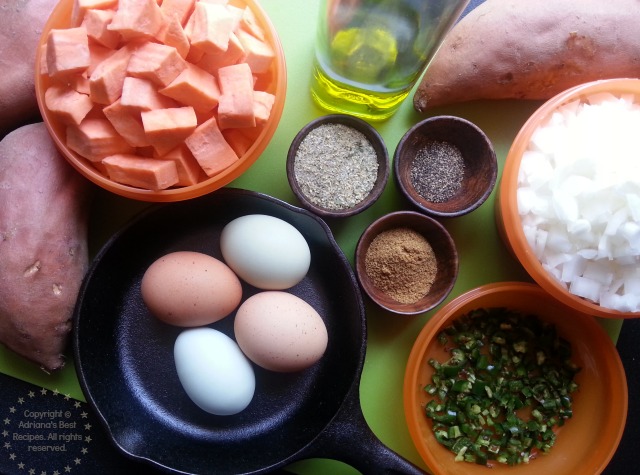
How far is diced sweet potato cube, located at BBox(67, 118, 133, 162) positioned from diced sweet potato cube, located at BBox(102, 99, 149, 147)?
2 cm

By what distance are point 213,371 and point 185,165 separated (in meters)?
0.37

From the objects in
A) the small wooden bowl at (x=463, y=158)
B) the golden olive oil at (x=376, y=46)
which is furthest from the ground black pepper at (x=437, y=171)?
the golden olive oil at (x=376, y=46)

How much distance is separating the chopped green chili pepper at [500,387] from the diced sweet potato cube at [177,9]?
2.54 feet

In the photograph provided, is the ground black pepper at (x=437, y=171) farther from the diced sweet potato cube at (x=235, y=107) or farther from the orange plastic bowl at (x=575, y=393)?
the diced sweet potato cube at (x=235, y=107)

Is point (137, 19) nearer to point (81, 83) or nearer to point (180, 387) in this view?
point (81, 83)

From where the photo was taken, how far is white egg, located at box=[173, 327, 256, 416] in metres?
1.01

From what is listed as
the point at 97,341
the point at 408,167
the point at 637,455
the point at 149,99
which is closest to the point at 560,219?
the point at 408,167

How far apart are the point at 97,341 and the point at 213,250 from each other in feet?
0.92

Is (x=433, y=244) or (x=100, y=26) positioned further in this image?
(x=433, y=244)

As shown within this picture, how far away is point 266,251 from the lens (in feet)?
3.32

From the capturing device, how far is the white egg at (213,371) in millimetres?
1009

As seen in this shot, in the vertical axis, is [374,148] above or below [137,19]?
below

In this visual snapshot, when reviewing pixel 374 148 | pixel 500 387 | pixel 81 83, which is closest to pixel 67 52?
pixel 81 83

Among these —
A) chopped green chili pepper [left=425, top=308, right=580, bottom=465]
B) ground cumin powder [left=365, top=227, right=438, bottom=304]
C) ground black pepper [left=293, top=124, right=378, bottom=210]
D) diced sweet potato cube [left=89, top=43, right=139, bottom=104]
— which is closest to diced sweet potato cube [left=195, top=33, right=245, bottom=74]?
diced sweet potato cube [left=89, top=43, right=139, bottom=104]
